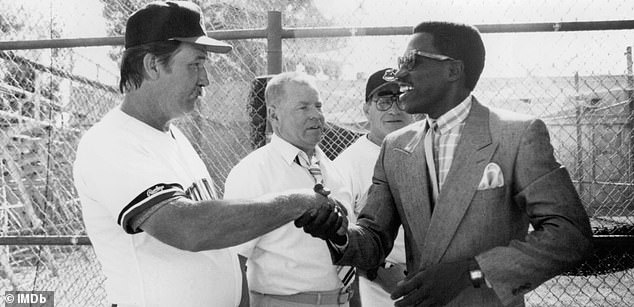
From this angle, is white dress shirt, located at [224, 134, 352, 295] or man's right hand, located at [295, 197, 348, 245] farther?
white dress shirt, located at [224, 134, 352, 295]

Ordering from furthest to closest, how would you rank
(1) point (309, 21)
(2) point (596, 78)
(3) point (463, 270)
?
(1) point (309, 21)
(2) point (596, 78)
(3) point (463, 270)

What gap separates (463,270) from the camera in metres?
1.97

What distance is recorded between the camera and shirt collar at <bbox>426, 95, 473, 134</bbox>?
225 cm

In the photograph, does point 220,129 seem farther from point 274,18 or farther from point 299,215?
point 299,215

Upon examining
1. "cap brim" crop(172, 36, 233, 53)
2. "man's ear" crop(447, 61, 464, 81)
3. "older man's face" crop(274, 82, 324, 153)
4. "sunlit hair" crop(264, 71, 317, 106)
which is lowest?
"older man's face" crop(274, 82, 324, 153)

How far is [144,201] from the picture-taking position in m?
1.97

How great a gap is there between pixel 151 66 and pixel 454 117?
120 centimetres

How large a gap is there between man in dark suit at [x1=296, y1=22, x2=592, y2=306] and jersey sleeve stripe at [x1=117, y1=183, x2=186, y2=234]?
0.48m

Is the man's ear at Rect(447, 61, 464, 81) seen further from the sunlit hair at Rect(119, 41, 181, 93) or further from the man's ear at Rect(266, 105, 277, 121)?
the man's ear at Rect(266, 105, 277, 121)

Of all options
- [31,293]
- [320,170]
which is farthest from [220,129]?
[320,170]

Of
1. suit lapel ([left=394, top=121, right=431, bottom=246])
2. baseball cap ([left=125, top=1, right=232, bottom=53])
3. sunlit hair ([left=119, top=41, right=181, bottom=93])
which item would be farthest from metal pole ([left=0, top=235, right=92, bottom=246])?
suit lapel ([left=394, top=121, right=431, bottom=246])

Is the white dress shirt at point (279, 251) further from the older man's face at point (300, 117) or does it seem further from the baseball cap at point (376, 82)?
the baseball cap at point (376, 82)

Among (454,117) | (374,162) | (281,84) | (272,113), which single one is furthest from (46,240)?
(454,117)

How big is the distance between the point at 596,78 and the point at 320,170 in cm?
329
